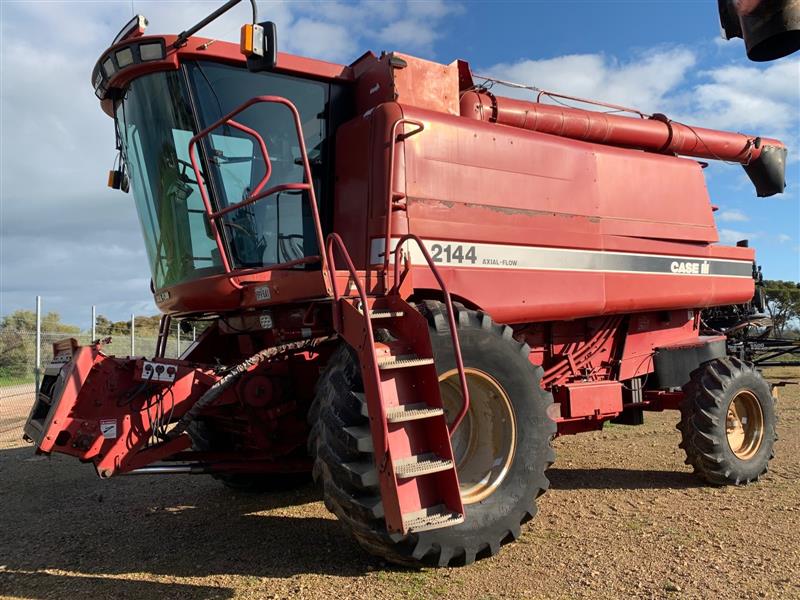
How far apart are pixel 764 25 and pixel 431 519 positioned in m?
2.58

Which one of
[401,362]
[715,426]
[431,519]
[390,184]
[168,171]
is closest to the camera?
[431,519]

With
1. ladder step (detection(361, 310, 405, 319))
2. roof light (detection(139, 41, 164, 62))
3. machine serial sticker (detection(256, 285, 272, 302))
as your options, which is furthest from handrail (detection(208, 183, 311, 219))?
roof light (detection(139, 41, 164, 62))

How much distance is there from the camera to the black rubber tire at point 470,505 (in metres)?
3.46

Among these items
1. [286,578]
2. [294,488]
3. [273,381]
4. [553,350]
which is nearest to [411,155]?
[273,381]

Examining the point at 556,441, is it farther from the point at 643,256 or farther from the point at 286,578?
the point at 286,578

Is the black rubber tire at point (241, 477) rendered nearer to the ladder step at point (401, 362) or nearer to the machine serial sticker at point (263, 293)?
the machine serial sticker at point (263, 293)

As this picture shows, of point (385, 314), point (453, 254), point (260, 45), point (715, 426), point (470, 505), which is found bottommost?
point (470, 505)

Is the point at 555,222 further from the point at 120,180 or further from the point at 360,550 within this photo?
the point at 120,180

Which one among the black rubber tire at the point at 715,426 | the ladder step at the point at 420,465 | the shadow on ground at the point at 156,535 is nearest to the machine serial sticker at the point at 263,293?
the ladder step at the point at 420,465

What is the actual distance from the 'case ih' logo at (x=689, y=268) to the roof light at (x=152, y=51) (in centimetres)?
462

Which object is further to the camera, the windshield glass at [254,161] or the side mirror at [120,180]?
the side mirror at [120,180]

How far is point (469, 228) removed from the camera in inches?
189

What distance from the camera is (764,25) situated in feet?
6.45

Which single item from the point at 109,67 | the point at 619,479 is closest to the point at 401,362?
the point at 109,67
